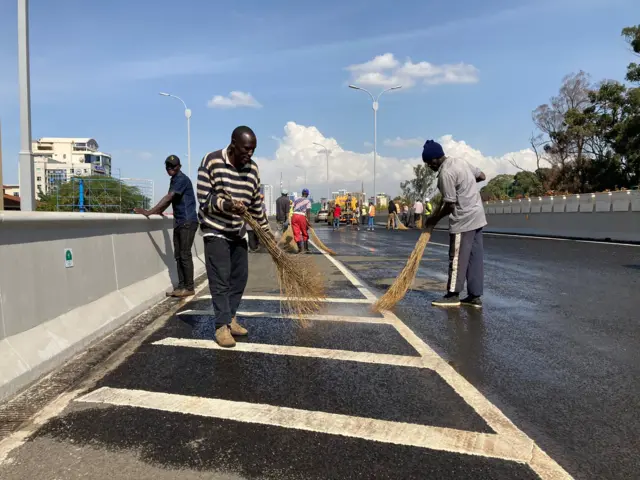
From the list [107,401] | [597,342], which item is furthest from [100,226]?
[597,342]

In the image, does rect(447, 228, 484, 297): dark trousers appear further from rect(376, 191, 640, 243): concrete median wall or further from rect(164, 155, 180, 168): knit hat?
rect(376, 191, 640, 243): concrete median wall

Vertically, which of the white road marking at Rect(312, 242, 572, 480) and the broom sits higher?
the broom

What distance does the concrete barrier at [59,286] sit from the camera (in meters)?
3.60

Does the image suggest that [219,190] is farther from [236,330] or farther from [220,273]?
[236,330]

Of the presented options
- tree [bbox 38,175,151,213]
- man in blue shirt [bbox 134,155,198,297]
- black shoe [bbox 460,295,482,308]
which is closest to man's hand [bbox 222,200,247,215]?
man in blue shirt [bbox 134,155,198,297]

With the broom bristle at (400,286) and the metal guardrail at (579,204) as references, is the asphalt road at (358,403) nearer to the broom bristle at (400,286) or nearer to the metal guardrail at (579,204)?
the broom bristle at (400,286)

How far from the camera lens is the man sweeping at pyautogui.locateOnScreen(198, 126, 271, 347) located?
173 inches

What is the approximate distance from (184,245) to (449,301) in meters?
3.61

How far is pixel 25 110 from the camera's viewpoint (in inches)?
340

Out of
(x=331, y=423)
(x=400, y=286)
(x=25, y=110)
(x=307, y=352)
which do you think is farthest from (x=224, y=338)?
(x=25, y=110)

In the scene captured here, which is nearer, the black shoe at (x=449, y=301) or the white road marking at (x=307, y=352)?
the white road marking at (x=307, y=352)

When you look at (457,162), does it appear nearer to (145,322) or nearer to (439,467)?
(145,322)

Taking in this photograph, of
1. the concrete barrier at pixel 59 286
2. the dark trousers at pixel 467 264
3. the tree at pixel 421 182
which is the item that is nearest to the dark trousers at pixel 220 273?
the concrete barrier at pixel 59 286

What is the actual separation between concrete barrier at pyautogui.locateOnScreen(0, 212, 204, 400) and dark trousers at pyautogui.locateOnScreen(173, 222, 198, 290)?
57 centimetres
